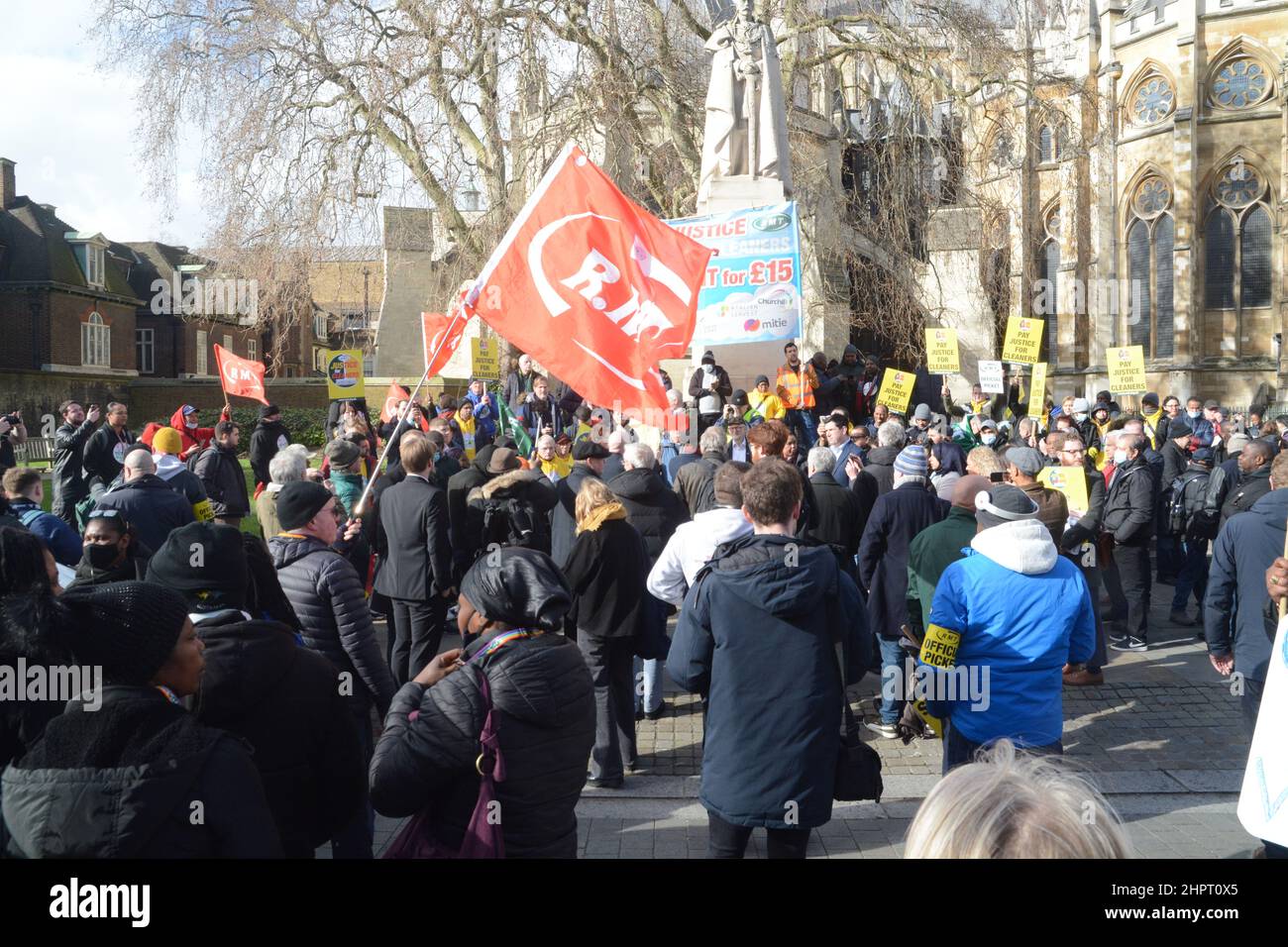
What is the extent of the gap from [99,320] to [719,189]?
116ft

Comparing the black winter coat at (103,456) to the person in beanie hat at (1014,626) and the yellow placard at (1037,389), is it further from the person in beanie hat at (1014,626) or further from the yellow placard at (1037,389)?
the yellow placard at (1037,389)

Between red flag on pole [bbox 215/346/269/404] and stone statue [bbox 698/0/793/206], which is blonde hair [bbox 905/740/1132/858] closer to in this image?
red flag on pole [bbox 215/346/269/404]

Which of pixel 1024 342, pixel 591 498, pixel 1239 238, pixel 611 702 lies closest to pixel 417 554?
pixel 591 498

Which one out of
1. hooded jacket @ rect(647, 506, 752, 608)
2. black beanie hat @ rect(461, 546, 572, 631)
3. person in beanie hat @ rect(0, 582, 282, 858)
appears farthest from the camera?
hooded jacket @ rect(647, 506, 752, 608)

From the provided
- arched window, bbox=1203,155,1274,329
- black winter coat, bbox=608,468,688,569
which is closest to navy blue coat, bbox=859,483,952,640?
black winter coat, bbox=608,468,688,569

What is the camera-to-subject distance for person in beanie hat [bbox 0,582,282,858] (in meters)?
2.15

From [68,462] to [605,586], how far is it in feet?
26.9

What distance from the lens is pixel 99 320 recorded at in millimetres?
42250

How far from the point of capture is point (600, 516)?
6031 millimetres

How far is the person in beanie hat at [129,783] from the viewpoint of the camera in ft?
7.06

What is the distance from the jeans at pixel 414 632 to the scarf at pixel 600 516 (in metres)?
1.27

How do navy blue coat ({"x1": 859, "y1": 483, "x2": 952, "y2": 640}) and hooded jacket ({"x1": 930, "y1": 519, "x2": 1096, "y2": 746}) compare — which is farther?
navy blue coat ({"x1": 859, "y1": 483, "x2": 952, "y2": 640})
